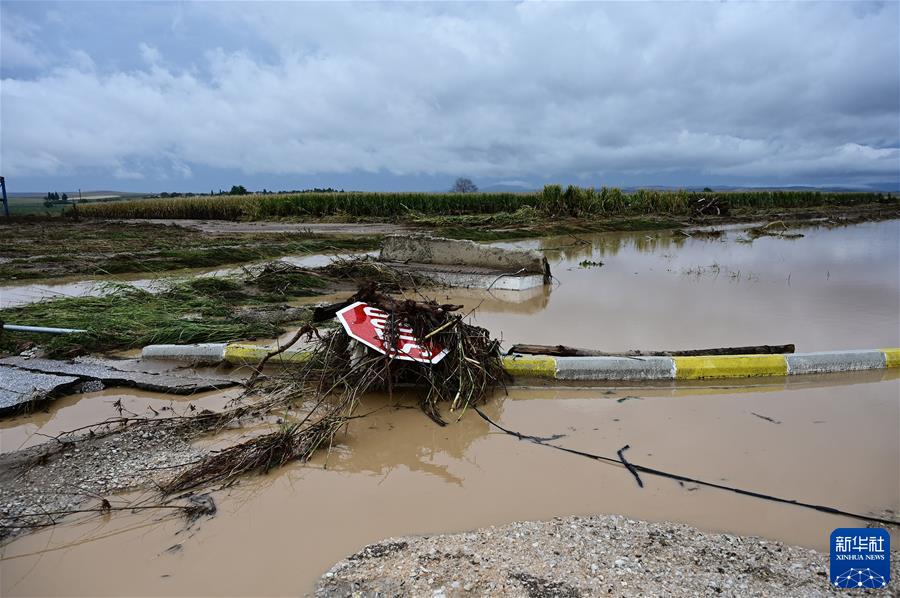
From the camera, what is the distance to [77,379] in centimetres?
481

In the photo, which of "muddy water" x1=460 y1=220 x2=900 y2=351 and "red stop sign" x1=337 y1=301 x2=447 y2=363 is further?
"muddy water" x1=460 y1=220 x2=900 y2=351

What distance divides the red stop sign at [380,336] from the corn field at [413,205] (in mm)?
21912

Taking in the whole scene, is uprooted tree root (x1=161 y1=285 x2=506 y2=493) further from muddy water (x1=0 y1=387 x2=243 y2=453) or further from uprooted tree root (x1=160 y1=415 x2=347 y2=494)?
muddy water (x1=0 y1=387 x2=243 y2=453)

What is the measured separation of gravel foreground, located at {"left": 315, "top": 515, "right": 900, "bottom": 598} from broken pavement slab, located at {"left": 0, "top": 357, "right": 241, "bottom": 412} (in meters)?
2.91

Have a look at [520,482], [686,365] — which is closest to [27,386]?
[520,482]

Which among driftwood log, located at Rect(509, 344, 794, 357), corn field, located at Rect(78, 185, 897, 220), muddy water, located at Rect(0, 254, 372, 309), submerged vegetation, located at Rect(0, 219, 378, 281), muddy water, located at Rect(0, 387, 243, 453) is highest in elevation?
corn field, located at Rect(78, 185, 897, 220)

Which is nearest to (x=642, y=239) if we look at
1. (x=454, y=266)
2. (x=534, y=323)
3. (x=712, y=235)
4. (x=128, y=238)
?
(x=712, y=235)

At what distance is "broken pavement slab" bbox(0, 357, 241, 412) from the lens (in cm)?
451

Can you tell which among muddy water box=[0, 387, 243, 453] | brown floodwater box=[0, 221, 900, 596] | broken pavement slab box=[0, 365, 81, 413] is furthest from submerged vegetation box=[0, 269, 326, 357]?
brown floodwater box=[0, 221, 900, 596]

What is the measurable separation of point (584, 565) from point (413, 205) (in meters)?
27.9

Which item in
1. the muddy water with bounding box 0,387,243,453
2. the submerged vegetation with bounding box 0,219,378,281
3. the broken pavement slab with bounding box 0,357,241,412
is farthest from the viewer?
the submerged vegetation with bounding box 0,219,378,281

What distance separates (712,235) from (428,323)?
749 inches

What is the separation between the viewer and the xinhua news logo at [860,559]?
2.29 m

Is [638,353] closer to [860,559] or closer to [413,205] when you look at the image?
[860,559]
